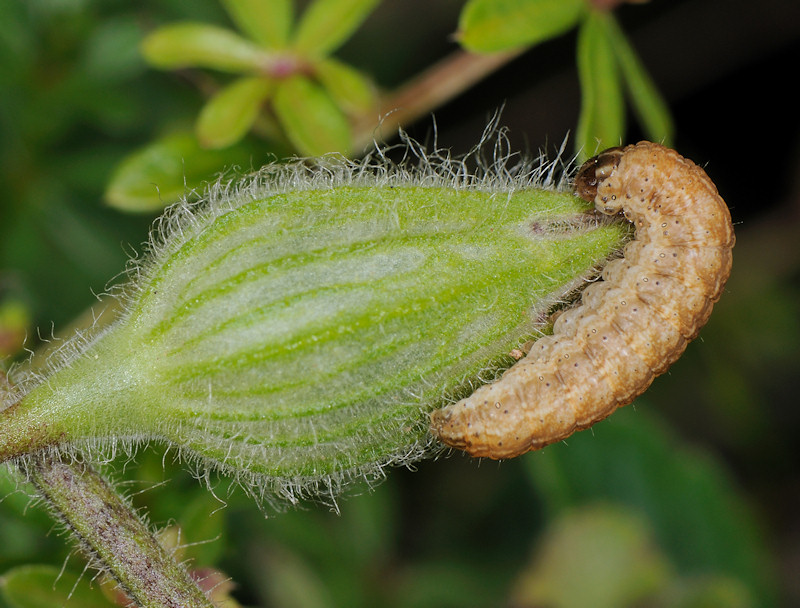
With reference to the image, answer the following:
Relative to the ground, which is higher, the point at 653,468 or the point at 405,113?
the point at 405,113


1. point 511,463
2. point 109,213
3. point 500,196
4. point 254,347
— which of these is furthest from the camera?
point 511,463

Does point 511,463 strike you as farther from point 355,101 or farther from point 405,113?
point 355,101

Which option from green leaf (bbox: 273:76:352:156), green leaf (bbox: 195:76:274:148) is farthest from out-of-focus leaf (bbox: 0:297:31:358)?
green leaf (bbox: 273:76:352:156)

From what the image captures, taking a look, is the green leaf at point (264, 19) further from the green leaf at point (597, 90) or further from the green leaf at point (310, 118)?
the green leaf at point (597, 90)

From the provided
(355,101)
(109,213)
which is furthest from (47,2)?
(355,101)

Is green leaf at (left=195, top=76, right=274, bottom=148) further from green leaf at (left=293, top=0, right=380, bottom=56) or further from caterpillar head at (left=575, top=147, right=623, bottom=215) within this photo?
caterpillar head at (left=575, top=147, right=623, bottom=215)

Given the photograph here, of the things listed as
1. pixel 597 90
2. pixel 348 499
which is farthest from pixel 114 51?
pixel 348 499

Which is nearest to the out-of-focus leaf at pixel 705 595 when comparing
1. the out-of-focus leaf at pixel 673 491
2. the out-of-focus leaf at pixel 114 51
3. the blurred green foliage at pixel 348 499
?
the blurred green foliage at pixel 348 499

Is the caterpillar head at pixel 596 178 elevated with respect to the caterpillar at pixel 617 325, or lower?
elevated
